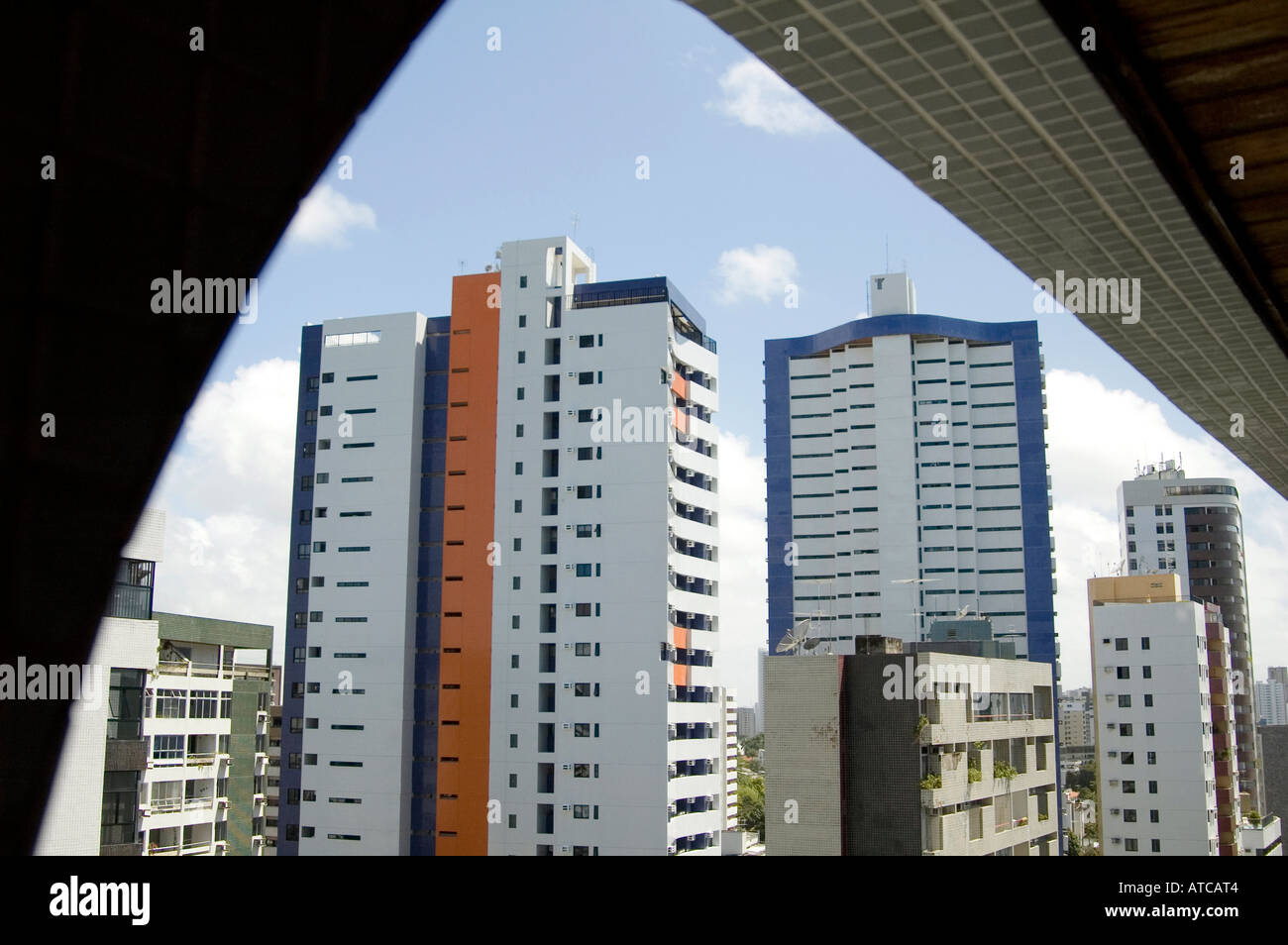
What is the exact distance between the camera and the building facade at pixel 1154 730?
97.4 feet

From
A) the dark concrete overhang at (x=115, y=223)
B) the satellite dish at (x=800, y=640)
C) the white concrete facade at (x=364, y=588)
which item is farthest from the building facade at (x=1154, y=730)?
the dark concrete overhang at (x=115, y=223)

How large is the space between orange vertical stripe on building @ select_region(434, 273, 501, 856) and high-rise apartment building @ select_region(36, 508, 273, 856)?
5.56 meters

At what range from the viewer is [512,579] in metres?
30.8

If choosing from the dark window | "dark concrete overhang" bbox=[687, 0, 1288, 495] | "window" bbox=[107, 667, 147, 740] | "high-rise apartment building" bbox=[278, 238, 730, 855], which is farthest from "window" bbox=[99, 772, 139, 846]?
"dark concrete overhang" bbox=[687, 0, 1288, 495]

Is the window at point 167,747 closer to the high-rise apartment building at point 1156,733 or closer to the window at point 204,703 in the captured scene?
the window at point 204,703

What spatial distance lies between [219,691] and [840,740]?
14129 millimetres

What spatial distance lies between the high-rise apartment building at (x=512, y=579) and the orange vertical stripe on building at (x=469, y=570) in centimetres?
7

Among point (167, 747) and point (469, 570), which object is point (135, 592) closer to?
point (167, 747)

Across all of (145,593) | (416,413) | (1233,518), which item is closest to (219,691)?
(145,593)

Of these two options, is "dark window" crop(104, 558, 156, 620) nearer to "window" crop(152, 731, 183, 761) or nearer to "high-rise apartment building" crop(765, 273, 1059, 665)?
"window" crop(152, 731, 183, 761)

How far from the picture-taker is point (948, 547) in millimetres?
50812

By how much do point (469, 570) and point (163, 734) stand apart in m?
11.2

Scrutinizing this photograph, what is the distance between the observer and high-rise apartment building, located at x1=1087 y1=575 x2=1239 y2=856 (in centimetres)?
2969
